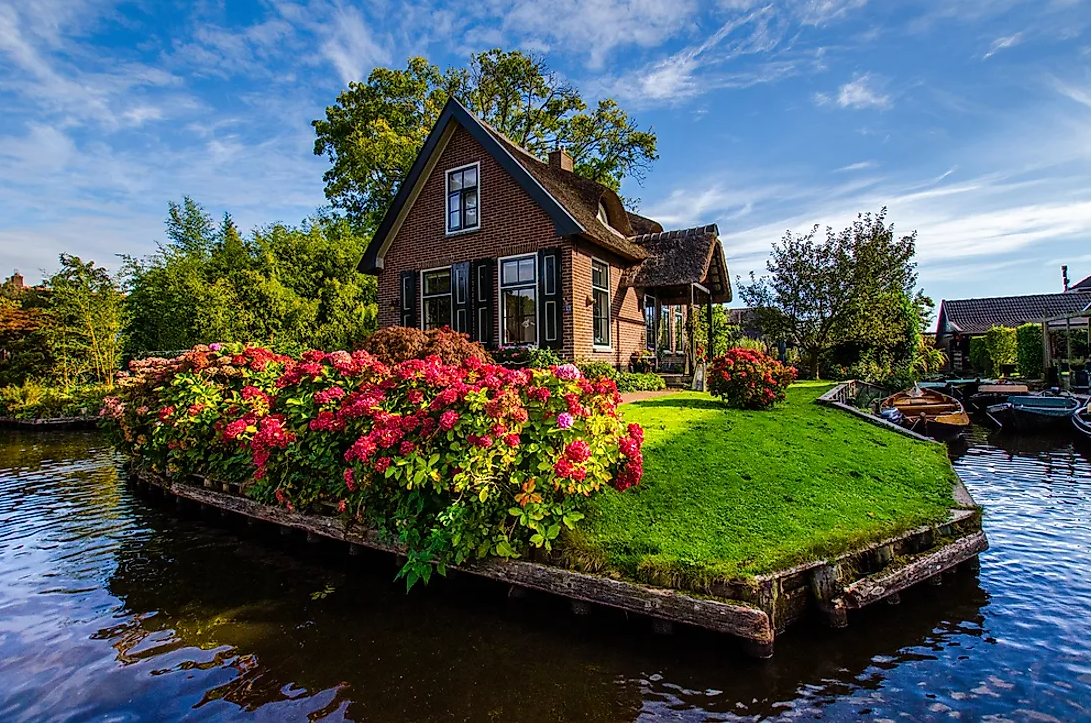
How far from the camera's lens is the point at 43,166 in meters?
9.70

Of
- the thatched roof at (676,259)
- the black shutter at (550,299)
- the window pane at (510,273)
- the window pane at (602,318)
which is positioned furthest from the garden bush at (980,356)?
the window pane at (510,273)

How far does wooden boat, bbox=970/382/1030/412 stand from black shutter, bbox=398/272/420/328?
18183mm

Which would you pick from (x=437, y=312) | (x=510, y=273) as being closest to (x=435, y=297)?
(x=437, y=312)

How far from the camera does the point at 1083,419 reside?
44.3 feet

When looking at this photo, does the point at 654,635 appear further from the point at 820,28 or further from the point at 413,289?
the point at 413,289

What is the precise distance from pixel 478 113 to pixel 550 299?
1692 cm

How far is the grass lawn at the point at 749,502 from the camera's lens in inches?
165

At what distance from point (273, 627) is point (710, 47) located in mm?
11517

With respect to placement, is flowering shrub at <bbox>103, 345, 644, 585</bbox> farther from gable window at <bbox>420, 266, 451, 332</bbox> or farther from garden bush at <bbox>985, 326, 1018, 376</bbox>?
garden bush at <bbox>985, 326, 1018, 376</bbox>

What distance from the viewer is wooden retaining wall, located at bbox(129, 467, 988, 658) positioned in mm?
3740

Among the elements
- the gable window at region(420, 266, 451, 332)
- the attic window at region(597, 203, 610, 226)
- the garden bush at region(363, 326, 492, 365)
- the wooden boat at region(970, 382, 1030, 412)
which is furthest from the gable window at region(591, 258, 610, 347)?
the wooden boat at region(970, 382, 1030, 412)

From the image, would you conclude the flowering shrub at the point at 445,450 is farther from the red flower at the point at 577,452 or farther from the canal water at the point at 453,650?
the canal water at the point at 453,650

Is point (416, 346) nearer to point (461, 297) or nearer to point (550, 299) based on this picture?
point (550, 299)

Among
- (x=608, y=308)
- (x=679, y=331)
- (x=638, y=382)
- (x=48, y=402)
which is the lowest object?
(x=48, y=402)
